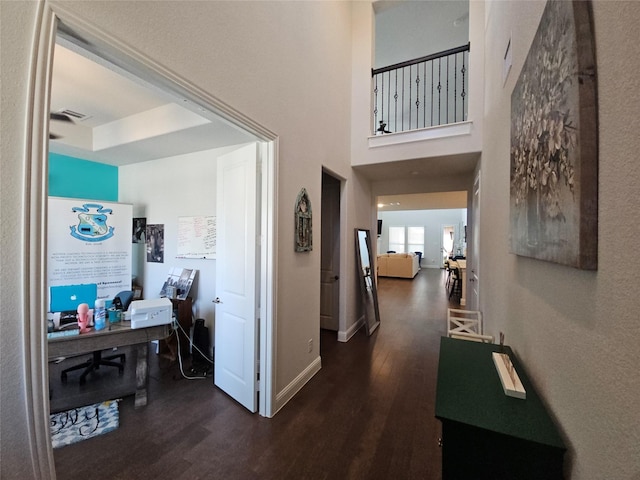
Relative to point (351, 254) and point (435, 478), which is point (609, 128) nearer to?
point (435, 478)

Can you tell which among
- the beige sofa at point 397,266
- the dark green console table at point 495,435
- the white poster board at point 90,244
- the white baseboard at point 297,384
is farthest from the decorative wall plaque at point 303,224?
the beige sofa at point 397,266

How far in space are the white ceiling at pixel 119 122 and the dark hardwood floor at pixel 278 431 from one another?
250 cm

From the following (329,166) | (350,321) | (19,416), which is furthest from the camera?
(350,321)

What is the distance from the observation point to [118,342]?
239cm

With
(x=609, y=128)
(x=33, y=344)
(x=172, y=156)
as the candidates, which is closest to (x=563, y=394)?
(x=609, y=128)

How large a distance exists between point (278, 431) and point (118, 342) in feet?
5.29

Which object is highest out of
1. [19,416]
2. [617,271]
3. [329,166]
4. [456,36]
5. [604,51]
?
[456,36]

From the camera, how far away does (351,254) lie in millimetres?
4164

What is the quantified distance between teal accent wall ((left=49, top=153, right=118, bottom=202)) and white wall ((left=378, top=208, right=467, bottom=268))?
11.3 meters

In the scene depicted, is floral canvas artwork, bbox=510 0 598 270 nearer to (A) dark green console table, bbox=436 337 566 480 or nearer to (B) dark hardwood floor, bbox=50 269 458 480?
(A) dark green console table, bbox=436 337 566 480

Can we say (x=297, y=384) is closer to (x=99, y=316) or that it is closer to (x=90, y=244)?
(x=99, y=316)

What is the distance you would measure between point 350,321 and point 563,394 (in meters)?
3.30

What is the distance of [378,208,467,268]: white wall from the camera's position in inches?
523

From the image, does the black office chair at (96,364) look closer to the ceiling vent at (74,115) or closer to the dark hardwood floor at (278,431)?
the dark hardwood floor at (278,431)
